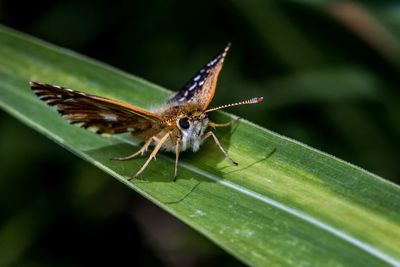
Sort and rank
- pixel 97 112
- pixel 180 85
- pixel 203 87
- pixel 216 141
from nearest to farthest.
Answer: pixel 216 141
pixel 97 112
pixel 203 87
pixel 180 85

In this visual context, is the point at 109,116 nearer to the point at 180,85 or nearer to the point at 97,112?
the point at 97,112

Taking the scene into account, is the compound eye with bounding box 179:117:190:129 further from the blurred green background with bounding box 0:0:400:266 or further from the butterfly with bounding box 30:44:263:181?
the blurred green background with bounding box 0:0:400:266

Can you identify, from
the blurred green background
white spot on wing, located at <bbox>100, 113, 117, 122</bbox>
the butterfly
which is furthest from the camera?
the blurred green background

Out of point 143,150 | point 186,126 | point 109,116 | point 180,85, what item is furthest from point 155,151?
point 180,85

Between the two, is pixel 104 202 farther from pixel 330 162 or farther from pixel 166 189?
pixel 330 162

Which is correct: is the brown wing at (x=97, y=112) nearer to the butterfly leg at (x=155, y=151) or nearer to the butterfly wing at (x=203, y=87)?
the butterfly leg at (x=155, y=151)

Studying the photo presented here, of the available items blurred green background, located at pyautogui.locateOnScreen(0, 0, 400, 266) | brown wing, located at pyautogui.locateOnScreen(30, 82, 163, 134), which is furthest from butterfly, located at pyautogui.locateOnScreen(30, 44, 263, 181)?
blurred green background, located at pyautogui.locateOnScreen(0, 0, 400, 266)

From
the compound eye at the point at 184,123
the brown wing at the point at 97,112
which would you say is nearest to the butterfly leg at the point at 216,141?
the compound eye at the point at 184,123
